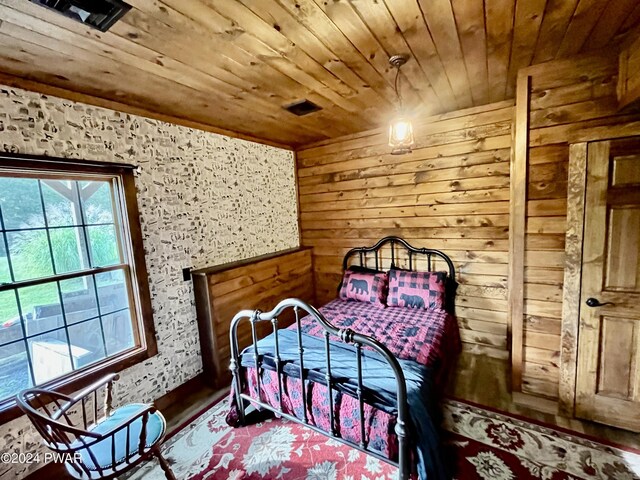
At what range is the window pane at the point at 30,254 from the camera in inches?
68.9

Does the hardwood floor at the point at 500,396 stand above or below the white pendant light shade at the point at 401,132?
below

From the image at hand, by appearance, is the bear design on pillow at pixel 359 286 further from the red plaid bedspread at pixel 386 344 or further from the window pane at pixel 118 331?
the window pane at pixel 118 331

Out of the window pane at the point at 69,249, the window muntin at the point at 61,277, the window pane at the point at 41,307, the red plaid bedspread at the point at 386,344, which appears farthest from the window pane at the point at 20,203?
the red plaid bedspread at the point at 386,344

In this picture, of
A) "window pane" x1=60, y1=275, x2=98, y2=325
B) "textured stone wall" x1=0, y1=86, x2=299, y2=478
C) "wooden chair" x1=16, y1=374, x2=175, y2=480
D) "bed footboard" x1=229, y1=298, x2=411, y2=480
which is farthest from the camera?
"window pane" x1=60, y1=275, x2=98, y2=325

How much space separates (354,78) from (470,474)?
2.59 metres

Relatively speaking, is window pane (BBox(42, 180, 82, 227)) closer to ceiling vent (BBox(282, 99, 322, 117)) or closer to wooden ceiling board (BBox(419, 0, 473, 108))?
ceiling vent (BBox(282, 99, 322, 117))

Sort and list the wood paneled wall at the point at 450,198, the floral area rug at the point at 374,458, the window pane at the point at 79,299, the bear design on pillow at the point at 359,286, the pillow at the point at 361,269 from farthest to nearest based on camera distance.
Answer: the pillow at the point at 361,269, the bear design on pillow at the point at 359,286, the wood paneled wall at the point at 450,198, the window pane at the point at 79,299, the floral area rug at the point at 374,458

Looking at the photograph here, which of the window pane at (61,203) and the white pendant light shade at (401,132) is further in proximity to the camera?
the white pendant light shade at (401,132)

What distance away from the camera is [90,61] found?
5.22ft

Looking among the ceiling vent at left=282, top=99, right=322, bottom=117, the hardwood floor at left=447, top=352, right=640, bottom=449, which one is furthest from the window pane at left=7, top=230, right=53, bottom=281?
the hardwood floor at left=447, top=352, right=640, bottom=449

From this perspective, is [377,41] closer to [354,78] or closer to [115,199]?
[354,78]

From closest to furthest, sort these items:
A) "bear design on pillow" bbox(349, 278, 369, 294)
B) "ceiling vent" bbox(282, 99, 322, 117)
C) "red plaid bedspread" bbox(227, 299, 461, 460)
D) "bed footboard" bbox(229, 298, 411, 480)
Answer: "bed footboard" bbox(229, 298, 411, 480) < "red plaid bedspread" bbox(227, 299, 461, 460) < "ceiling vent" bbox(282, 99, 322, 117) < "bear design on pillow" bbox(349, 278, 369, 294)

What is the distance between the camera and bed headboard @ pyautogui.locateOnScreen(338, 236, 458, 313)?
9.83 ft

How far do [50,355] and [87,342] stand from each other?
206 millimetres
